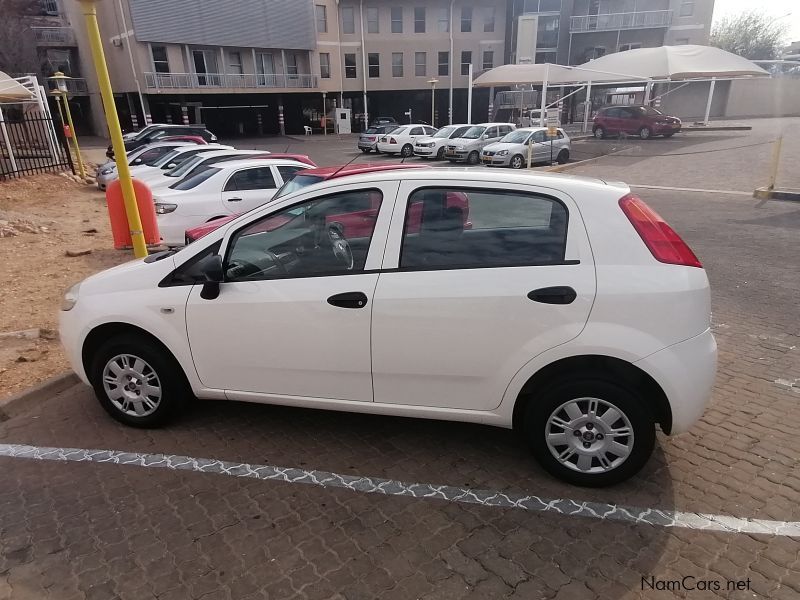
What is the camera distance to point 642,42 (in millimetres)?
42594

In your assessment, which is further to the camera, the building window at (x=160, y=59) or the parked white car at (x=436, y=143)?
the building window at (x=160, y=59)

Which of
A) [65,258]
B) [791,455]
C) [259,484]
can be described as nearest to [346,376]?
[259,484]

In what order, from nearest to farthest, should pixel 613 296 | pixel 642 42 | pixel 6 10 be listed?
pixel 613 296 → pixel 6 10 → pixel 642 42

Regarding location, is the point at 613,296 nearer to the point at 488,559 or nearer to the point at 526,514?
the point at 526,514

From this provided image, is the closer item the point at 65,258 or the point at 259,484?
the point at 259,484

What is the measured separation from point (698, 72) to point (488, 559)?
99.0ft

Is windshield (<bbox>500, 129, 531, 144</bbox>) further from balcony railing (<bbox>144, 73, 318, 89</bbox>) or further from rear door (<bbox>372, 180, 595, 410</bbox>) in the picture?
balcony railing (<bbox>144, 73, 318, 89</bbox>)

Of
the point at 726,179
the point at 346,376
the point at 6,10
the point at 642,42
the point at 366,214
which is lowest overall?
the point at 726,179

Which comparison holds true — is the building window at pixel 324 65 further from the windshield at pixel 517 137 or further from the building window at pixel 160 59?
the windshield at pixel 517 137

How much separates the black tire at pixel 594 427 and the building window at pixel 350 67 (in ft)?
147

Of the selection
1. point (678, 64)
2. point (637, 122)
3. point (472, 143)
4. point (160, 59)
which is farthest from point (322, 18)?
point (678, 64)

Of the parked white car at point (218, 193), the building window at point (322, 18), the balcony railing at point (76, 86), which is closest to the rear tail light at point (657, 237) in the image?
the parked white car at point (218, 193)

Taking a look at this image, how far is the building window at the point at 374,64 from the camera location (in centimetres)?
4350

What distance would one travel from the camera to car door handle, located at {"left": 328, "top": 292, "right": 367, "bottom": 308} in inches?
119
